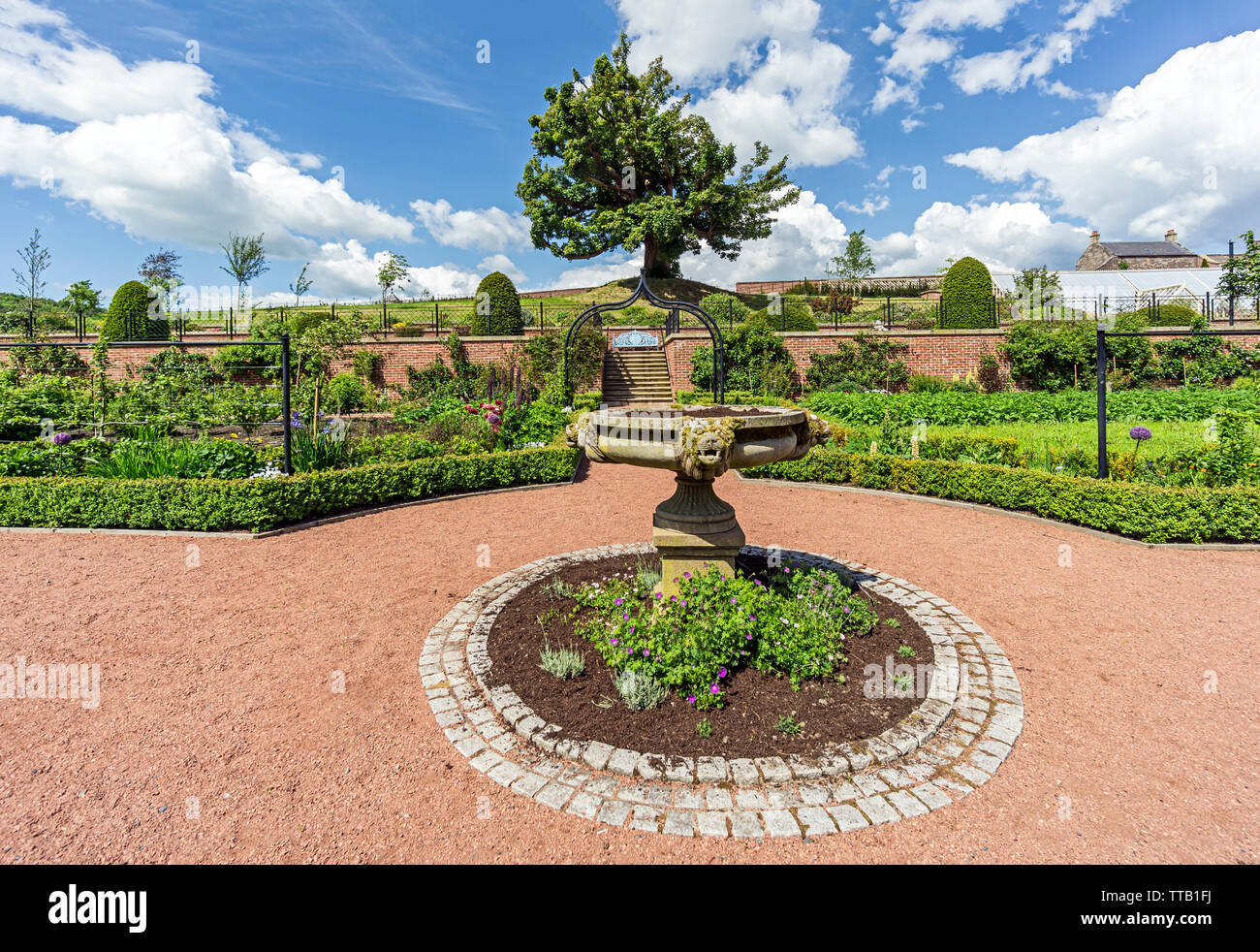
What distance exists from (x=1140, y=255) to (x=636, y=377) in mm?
49373

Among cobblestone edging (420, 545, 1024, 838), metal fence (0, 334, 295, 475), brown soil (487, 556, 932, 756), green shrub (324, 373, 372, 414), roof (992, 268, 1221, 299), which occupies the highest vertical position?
roof (992, 268, 1221, 299)

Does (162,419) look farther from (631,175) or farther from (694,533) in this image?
(631,175)

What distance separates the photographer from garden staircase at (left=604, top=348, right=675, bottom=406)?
20219mm

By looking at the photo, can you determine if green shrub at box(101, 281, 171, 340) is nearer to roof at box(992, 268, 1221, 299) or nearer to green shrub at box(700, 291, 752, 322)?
green shrub at box(700, 291, 752, 322)

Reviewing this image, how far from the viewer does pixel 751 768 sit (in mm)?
2900

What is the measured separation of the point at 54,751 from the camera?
124 inches

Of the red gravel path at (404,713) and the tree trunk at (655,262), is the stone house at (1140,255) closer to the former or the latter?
the tree trunk at (655,262)

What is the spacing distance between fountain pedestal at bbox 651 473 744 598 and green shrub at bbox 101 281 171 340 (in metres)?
26.9

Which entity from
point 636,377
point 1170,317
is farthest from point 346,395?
point 1170,317

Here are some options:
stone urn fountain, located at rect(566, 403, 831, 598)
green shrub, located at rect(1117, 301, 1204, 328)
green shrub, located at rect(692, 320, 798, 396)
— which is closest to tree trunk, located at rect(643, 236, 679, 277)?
green shrub, located at rect(692, 320, 798, 396)

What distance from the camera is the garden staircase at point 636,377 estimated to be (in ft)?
66.3

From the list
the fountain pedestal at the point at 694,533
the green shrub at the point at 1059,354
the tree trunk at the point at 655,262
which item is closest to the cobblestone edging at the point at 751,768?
the fountain pedestal at the point at 694,533
